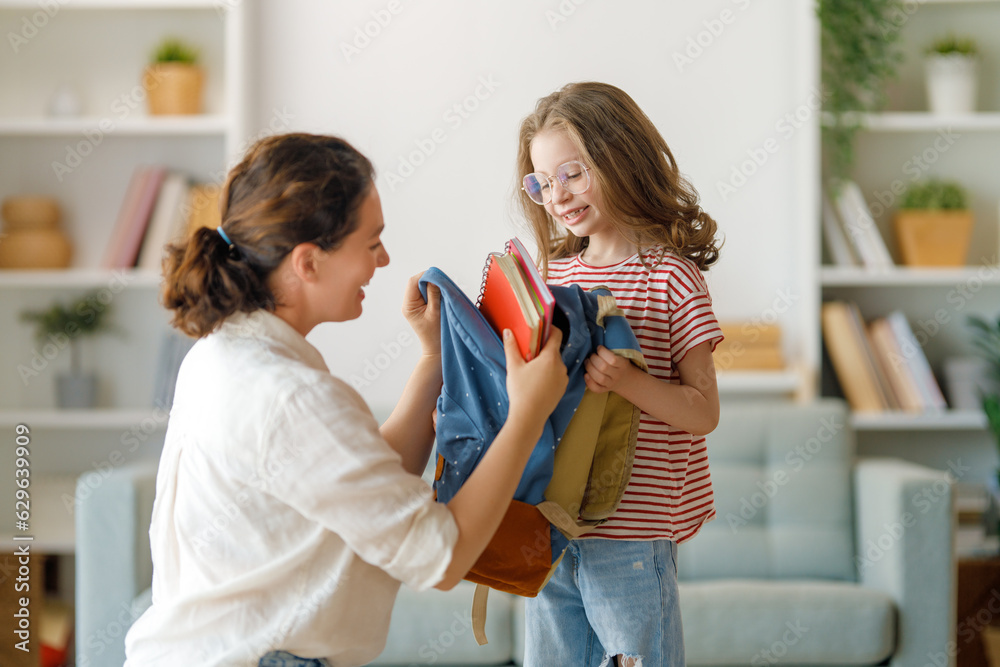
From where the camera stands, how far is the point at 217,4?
2.68 m

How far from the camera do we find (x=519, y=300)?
1043 mm

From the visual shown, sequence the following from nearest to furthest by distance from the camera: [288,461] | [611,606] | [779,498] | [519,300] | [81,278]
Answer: [288,461]
[519,300]
[611,606]
[779,498]
[81,278]

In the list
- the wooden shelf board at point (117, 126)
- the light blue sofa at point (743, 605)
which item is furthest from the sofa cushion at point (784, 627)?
the wooden shelf board at point (117, 126)

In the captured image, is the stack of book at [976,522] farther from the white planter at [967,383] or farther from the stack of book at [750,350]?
the stack of book at [750,350]

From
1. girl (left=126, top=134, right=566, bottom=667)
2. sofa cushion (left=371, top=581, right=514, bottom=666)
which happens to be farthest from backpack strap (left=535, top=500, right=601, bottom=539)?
sofa cushion (left=371, top=581, right=514, bottom=666)

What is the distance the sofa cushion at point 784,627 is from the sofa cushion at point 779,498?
0.91 feet

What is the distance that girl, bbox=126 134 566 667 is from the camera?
0.92m

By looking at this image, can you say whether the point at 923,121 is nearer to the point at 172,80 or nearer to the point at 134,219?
the point at 172,80

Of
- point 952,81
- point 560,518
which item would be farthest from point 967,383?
point 560,518

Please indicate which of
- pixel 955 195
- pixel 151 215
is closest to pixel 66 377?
pixel 151 215

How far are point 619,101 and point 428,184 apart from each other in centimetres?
159

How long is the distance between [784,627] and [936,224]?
1411 millimetres

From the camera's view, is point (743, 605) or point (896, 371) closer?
point (743, 605)

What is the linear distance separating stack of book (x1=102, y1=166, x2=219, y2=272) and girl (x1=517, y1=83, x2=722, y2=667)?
1.69 meters
